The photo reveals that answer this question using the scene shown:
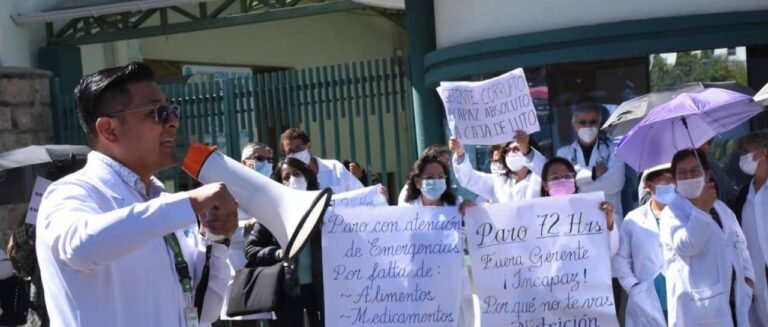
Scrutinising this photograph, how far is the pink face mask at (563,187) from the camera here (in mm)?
7277

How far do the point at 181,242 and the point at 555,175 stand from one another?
14.1ft

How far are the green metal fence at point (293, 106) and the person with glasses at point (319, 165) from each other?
1.21 metres

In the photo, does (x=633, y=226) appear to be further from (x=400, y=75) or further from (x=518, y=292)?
(x=400, y=75)

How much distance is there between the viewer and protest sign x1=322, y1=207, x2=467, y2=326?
23.4 ft

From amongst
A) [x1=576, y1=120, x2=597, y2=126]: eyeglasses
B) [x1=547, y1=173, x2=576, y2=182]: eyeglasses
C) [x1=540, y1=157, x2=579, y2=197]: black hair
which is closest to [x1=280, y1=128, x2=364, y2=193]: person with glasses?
[x1=576, y1=120, x2=597, y2=126]: eyeglasses

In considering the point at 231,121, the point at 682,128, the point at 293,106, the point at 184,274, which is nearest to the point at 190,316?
the point at 184,274

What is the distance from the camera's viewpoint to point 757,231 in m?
7.38

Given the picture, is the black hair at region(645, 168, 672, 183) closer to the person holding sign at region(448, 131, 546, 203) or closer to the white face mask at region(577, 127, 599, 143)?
the person holding sign at region(448, 131, 546, 203)

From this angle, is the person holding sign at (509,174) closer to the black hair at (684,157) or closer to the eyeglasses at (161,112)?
the black hair at (684,157)

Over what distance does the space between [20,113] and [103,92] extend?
32.5 ft

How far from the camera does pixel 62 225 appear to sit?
9.37 feet

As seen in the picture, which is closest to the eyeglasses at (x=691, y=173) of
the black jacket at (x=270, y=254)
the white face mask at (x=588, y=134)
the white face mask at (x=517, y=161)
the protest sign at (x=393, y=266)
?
the protest sign at (x=393, y=266)

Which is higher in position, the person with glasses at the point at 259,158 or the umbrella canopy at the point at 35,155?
the umbrella canopy at the point at 35,155

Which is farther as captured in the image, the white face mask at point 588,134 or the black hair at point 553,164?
the white face mask at point 588,134
